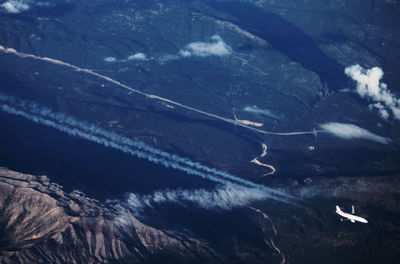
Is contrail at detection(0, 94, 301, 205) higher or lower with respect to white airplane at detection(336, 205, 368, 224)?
lower

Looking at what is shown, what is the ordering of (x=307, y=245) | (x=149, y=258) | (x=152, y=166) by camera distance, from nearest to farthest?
(x=149, y=258) → (x=307, y=245) → (x=152, y=166)

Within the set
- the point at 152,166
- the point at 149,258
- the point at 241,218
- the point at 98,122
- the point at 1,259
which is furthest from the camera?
the point at 98,122

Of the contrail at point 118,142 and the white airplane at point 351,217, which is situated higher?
the white airplane at point 351,217

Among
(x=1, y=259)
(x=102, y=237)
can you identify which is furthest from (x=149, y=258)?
(x=1, y=259)

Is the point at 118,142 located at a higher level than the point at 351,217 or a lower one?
lower

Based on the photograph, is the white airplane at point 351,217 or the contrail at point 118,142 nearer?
the white airplane at point 351,217

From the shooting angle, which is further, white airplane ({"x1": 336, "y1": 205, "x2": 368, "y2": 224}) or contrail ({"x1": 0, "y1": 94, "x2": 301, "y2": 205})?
contrail ({"x1": 0, "y1": 94, "x2": 301, "y2": 205})

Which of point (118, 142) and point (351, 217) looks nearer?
point (351, 217)

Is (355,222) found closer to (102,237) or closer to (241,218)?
(241,218)
